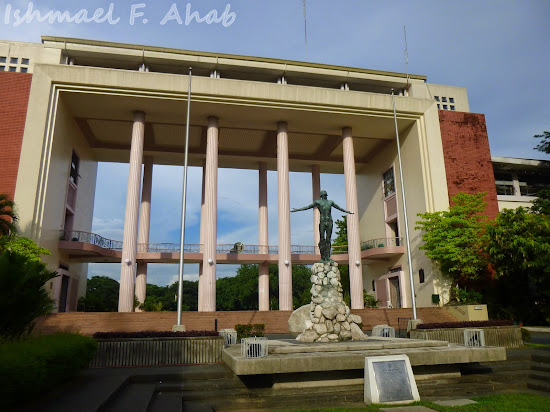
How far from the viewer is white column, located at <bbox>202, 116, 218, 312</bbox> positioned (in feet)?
85.6

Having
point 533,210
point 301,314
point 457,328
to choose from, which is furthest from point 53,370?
point 533,210

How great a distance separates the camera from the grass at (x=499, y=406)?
8023 millimetres

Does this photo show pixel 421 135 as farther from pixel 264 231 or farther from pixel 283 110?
pixel 264 231

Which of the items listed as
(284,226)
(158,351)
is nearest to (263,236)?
(284,226)

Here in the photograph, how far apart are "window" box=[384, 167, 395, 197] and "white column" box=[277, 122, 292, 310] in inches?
420

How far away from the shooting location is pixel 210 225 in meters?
27.1

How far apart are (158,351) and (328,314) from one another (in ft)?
17.7

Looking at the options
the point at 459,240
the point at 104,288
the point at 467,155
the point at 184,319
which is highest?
the point at 467,155

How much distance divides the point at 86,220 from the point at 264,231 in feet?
52.5

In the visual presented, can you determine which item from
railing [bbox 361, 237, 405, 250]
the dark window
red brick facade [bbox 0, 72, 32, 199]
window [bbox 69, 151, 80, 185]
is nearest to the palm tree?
red brick facade [bbox 0, 72, 32, 199]

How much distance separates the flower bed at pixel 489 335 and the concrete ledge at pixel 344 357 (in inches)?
118

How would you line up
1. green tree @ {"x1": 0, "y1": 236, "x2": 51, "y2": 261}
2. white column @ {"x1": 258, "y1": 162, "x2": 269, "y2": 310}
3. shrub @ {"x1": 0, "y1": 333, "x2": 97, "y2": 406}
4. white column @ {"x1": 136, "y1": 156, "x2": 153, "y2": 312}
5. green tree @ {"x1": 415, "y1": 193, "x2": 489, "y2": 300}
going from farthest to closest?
white column @ {"x1": 258, "y1": 162, "x2": 269, "y2": 310}
white column @ {"x1": 136, "y1": 156, "x2": 153, "y2": 312}
green tree @ {"x1": 415, "y1": 193, "x2": 489, "y2": 300}
green tree @ {"x1": 0, "y1": 236, "x2": 51, "y2": 261}
shrub @ {"x1": 0, "y1": 333, "x2": 97, "y2": 406}

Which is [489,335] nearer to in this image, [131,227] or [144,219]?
[131,227]

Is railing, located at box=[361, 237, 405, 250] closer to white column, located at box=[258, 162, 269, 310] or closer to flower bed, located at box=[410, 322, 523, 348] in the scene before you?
white column, located at box=[258, 162, 269, 310]
